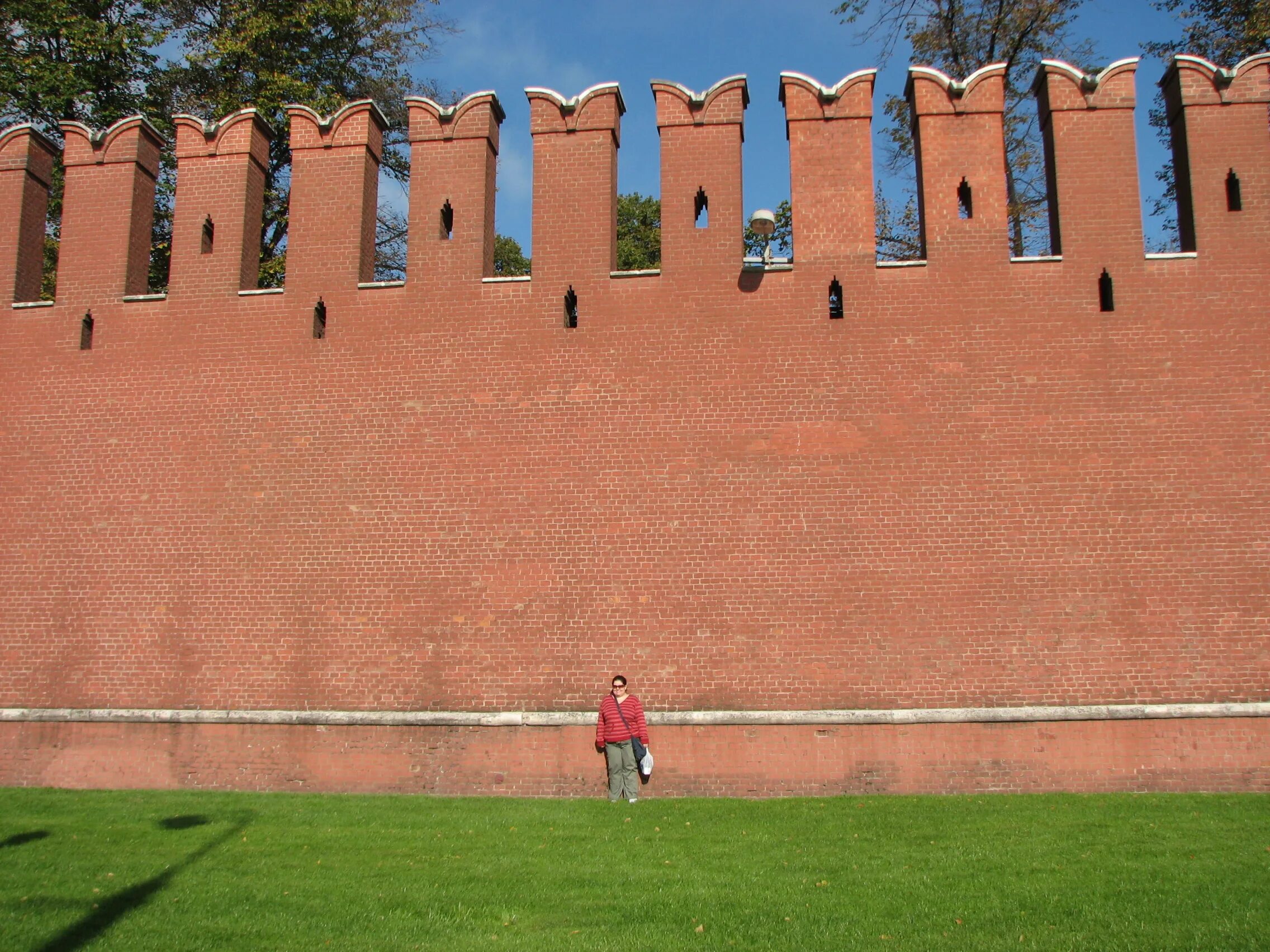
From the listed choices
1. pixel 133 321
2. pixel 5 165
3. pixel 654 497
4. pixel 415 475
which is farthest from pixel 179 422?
pixel 654 497

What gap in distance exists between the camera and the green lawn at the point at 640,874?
7.25m

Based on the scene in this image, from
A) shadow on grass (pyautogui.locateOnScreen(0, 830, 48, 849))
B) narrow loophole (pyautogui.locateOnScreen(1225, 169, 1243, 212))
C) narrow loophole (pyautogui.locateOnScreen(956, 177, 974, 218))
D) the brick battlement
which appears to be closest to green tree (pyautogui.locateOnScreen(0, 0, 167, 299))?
the brick battlement

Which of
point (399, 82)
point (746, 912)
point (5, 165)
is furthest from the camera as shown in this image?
point (399, 82)

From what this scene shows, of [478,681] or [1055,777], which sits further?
[478,681]

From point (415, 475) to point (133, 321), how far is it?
4729mm

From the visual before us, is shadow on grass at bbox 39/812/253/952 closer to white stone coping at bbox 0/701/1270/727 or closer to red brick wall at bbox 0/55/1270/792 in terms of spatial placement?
white stone coping at bbox 0/701/1270/727

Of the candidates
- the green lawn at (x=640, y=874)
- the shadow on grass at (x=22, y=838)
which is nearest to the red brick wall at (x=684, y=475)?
the green lawn at (x=640, y=874)

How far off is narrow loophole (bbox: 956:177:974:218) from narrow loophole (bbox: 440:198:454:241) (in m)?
6.54

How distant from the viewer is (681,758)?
39.1 ft

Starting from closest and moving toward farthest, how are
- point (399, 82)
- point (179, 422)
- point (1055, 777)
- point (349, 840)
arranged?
point (349, 840)
point (1055, 777)
point (179, 422)
point (399, 82)

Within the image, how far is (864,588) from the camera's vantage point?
1221 cm

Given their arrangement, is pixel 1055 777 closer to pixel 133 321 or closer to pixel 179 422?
pixel 179 422

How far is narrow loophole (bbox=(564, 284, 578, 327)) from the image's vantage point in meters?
13.3

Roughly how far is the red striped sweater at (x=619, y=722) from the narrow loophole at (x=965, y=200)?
7328 mm
